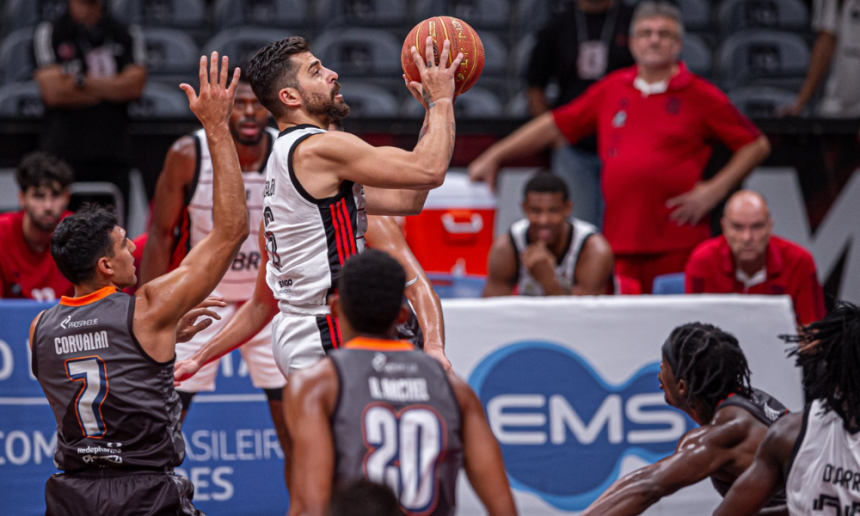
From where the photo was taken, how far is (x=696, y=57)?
30.8 feet

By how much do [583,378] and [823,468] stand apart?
227 cm

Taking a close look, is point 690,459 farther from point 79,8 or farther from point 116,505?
point 79,8

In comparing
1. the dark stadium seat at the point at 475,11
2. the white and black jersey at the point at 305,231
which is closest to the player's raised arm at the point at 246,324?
the white and black jersey at the point at 305,231

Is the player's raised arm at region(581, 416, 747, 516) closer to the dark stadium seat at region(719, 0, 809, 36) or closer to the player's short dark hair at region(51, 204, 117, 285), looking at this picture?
the player's short dark hair at region(51, 204, 117, 285)

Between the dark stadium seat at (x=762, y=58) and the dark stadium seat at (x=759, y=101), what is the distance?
0.21 m

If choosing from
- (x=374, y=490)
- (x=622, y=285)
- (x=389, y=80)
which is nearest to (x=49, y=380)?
(x=374, y=490)

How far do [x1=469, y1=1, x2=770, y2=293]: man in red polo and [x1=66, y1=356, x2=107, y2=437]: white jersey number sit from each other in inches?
151

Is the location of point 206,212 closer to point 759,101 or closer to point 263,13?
point 263,13

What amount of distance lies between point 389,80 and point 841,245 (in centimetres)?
421

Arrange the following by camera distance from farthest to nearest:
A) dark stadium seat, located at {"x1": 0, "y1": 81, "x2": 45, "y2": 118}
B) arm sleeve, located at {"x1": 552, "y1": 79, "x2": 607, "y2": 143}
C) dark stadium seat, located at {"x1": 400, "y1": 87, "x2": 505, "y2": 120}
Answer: dark stadium seat, located at {"x1": 400, "y1": 87, "x2": 505, "y2": 120}
dark stadium seat, located at {"x1": 0, "y1": 81, "x2": 45, "y2": 118}
arm sleeve, located at {"x1": 552, "y1": 79, "x2": 607, "y2": 143}

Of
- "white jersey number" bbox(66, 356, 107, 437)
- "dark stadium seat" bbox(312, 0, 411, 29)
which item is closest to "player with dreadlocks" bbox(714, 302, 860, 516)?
"white jersey number" bbox(66, 356, 107, 437)

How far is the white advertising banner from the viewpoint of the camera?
5.66 metres

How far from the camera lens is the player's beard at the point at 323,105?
3.85 meters

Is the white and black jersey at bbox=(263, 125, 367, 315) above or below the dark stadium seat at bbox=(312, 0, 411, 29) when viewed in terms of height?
below
